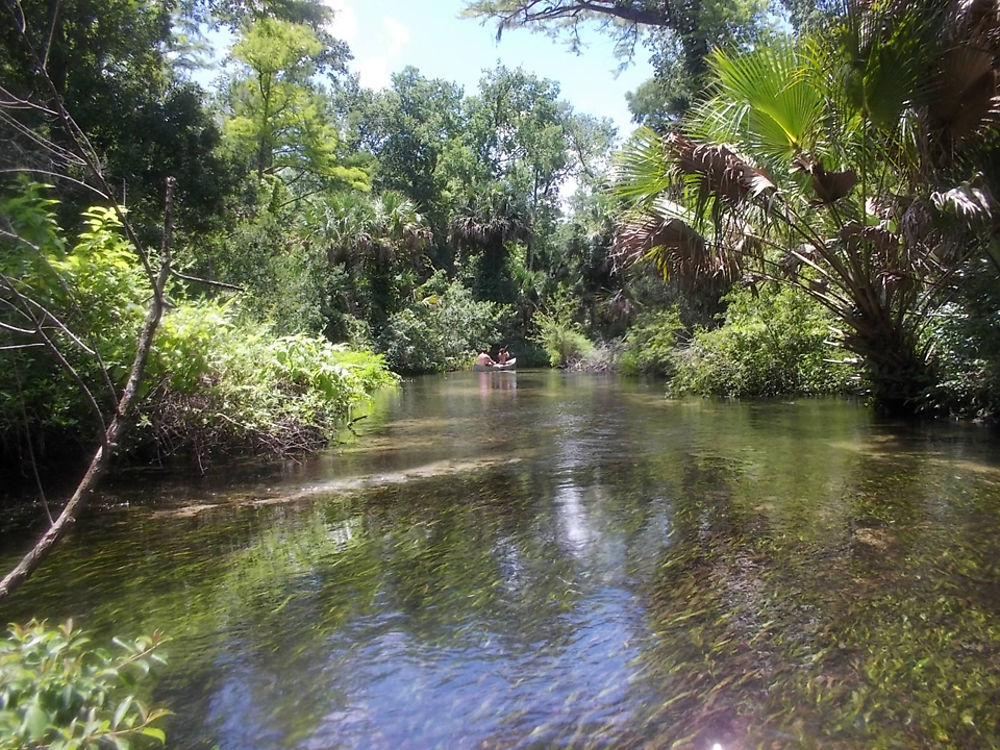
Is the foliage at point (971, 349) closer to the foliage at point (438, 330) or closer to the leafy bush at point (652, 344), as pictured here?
the leafy bush at point (652, 344)

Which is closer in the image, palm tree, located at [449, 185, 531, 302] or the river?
A: the river

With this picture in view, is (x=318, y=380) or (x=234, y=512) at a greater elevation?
(x=318, y=380)

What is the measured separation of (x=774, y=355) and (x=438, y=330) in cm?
1743

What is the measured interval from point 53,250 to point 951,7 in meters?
8.10

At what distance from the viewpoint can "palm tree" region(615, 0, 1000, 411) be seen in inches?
269

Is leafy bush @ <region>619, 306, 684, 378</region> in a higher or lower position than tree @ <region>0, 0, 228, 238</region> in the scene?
lower

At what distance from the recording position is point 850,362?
1069cm

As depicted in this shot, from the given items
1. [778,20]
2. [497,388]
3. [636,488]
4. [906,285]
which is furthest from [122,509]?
[778,20]

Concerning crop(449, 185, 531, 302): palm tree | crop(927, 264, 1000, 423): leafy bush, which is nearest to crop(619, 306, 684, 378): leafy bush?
crop(927, 264, 1000, 423): leafy bush

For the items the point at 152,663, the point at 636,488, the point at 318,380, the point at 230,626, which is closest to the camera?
the point at 152,663

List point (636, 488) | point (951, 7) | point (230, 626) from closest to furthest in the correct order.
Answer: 1. point (230, 626)
2. point (636, 488)
3. point (951, 7)

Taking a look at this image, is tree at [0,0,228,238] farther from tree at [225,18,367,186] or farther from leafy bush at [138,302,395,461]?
tree at [225,18,367,186]

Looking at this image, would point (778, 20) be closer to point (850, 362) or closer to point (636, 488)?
point (850, 362)

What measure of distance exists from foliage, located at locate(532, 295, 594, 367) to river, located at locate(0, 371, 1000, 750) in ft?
75.2
